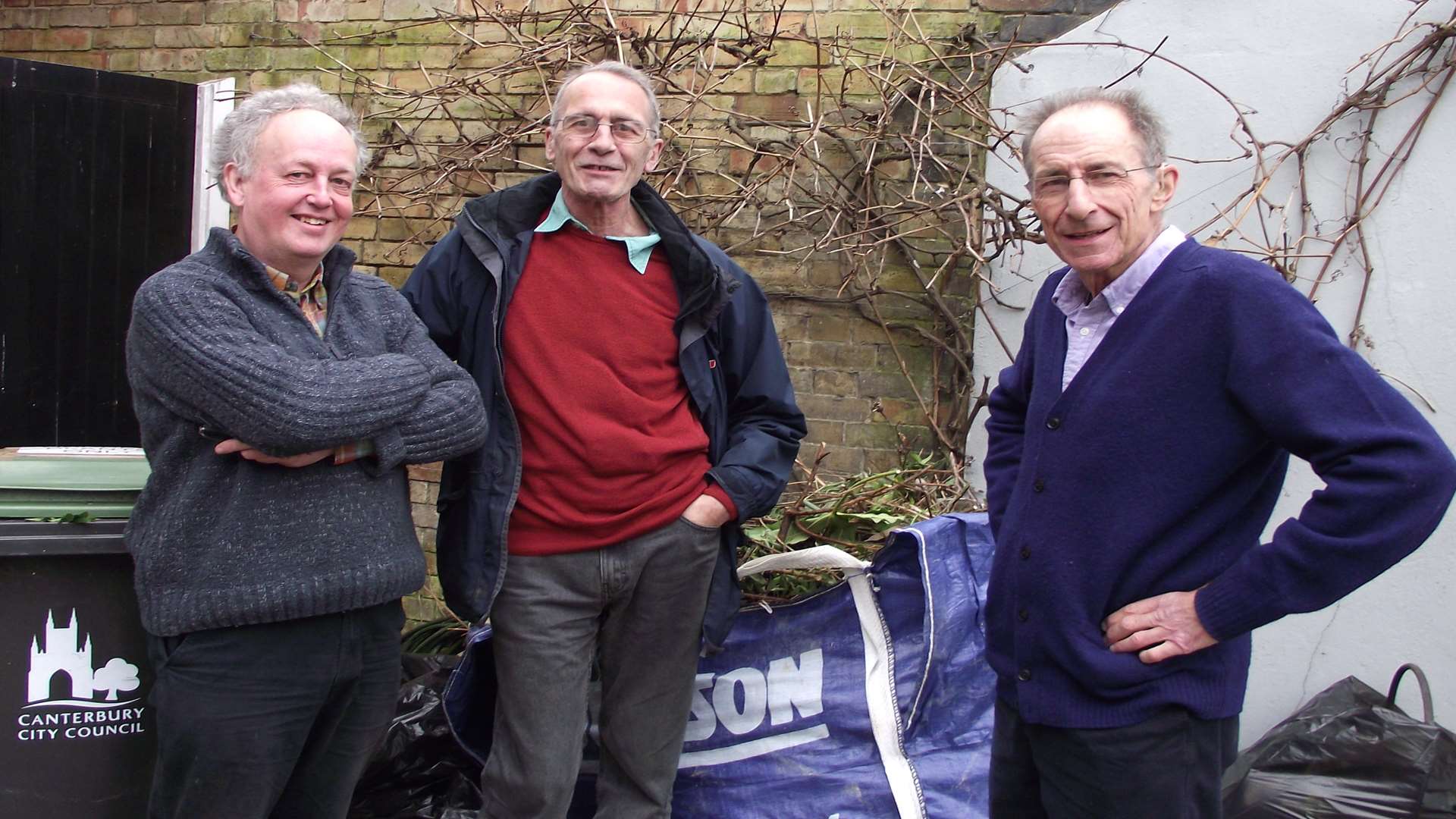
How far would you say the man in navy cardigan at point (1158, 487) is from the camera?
159 centimetres

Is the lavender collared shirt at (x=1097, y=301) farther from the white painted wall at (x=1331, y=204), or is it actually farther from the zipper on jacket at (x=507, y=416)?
the white painted wall at (x=1331, y=204)

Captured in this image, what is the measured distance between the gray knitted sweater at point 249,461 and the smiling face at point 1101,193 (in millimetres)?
1201

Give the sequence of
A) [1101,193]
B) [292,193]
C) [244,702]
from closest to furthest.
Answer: [1101,193], [244,702], [292,193]

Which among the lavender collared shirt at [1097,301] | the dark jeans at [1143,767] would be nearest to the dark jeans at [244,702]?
the dark jeans at [1143,767]

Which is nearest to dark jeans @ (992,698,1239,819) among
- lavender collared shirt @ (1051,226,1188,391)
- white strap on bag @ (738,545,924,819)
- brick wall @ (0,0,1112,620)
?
lavender collared shirt @ (1051,226,1188,391)

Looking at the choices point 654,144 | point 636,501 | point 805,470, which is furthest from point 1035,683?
point 805,470

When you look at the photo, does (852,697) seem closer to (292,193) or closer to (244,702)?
(244,702)

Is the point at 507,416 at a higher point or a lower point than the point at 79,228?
lower

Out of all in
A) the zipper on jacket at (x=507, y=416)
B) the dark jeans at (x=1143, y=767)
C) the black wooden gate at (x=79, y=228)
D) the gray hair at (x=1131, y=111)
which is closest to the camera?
the dark jeans at (x=1143, y=767)

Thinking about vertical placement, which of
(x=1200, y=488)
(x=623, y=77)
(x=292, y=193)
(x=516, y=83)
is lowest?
(x=1200, y=488)

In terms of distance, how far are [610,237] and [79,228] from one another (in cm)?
255

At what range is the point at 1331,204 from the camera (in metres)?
3.45

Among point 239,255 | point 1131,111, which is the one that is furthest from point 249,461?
point 1131,111

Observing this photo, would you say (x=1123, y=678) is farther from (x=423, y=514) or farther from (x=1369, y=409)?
(x=423, y=514)
